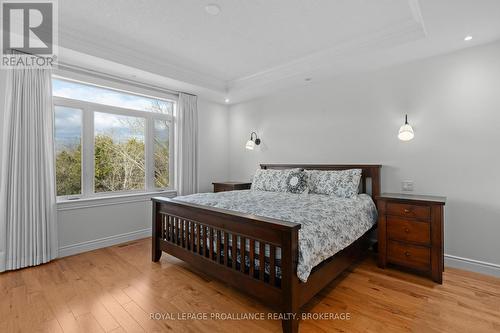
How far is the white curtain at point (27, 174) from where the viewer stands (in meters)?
2.63

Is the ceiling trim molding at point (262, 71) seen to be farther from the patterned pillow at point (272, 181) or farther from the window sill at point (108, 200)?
the window sill at point (108, 200)

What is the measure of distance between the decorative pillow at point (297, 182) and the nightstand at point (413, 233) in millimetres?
931

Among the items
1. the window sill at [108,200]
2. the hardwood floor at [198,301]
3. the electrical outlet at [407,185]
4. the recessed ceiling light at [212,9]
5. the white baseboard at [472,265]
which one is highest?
the recessed ceiling light at [212,9]

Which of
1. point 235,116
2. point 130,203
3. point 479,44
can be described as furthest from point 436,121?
point 130,203

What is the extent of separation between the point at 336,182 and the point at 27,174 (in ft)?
11.6

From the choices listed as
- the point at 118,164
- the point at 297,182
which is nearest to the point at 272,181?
the point at 297,182

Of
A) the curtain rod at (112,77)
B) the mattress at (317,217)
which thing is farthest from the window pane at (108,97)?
the mattress at (317,217)

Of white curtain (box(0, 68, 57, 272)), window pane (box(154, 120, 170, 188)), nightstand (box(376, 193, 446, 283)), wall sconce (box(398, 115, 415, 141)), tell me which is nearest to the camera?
nightstand (box(376, 193, 446, 283))

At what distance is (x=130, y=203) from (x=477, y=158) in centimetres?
434

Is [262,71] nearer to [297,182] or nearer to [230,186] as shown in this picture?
[297,182]

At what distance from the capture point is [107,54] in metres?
2.91

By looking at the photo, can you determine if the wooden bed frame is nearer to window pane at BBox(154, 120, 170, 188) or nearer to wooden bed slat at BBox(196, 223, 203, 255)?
wooden bed slat at BBox(196, 223, 203, 255)

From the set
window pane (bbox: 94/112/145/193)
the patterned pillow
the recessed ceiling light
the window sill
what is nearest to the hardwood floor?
the window sill

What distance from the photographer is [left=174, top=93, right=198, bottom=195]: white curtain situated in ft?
13.9
